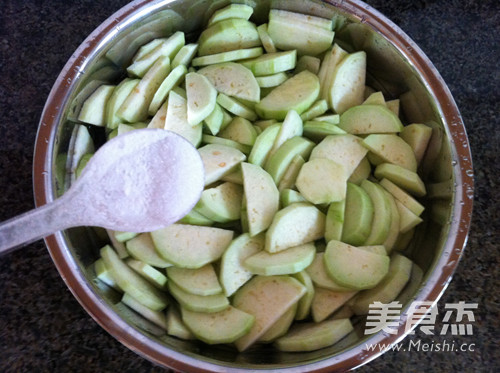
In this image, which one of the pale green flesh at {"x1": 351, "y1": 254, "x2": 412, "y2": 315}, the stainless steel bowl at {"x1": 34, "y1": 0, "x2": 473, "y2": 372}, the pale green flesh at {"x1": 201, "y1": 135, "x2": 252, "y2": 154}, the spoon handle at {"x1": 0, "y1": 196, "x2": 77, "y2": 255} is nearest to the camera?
the spoon handle at {"x1": 0, "y1": 196, "x2": 77, "y2": 255}

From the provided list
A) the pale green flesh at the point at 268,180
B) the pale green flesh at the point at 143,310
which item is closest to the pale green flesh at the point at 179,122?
the pale green flesh at the point at 268,180

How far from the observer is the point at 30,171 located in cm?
118

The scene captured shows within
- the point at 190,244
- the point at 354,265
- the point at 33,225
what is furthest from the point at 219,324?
the point at 33,225

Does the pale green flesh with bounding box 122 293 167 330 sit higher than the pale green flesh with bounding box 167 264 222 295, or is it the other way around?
the pale green flesh with bounding box 167 264 222 295

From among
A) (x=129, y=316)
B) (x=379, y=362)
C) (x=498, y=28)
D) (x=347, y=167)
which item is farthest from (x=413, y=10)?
(x=129, y=316)

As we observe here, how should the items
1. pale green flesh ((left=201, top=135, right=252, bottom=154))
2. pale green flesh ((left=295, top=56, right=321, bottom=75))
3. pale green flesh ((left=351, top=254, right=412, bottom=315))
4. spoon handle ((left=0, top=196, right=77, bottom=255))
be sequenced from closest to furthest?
spoon handle ((left=0, top=196, right=77, bottom=255)) < pale green flesh ((left=351, top=254, right=412, bottom=315)) < pale green flesh ((left=201, top=135, right=252, bottom=154)) < pale green flesh ((left=295, top=56, right=321, bottom=75))

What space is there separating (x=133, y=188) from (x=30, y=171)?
1.39 ft

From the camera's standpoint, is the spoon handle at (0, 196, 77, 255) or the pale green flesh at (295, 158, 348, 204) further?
the pale green flesh at (295, 158, 348, 204)

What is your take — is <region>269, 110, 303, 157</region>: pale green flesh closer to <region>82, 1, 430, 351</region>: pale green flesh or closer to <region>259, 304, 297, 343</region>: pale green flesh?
<region>82, 1, 430, 351</region>: pale green flesh

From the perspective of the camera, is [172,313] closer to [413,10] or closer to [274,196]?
[274,196]

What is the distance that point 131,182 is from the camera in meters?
0.87

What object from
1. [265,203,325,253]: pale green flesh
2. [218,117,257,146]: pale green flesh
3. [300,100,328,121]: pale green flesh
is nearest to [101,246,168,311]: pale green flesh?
[265,203,325,253]: pale green flesh

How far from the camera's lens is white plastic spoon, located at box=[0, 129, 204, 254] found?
0.82 m

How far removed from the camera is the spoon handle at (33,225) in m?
0.75
